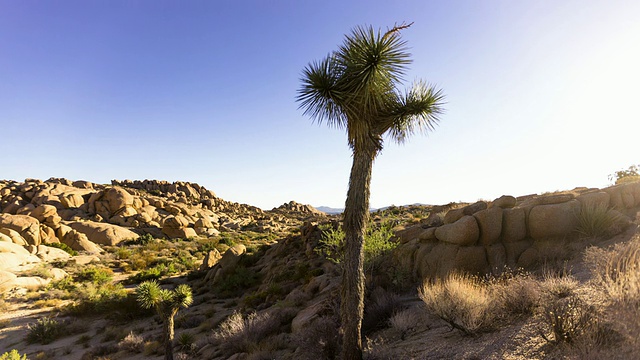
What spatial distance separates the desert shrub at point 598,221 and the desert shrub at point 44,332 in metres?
22.2

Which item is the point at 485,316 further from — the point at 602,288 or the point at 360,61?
the point at 360,61

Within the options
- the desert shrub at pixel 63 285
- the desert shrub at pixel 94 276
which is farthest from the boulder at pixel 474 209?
the desert shrub at pixel 94 276

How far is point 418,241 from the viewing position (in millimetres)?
12609

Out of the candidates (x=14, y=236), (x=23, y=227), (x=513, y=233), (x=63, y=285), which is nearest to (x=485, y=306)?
(x=513, y=233)

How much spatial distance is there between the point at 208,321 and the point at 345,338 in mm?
10388

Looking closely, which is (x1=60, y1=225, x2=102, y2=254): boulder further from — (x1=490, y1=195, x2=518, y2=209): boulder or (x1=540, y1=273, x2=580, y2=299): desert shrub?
(x1=540, y1=273, x2=580, y2=299): desert shrub

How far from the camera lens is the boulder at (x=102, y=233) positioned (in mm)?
32531

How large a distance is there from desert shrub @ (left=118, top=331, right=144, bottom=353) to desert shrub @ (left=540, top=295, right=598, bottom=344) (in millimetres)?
13609

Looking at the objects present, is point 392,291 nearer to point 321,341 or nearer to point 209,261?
point 321,341

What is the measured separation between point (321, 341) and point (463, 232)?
6883 mm

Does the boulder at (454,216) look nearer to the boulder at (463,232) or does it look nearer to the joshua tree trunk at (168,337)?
the boulder at (463,232)

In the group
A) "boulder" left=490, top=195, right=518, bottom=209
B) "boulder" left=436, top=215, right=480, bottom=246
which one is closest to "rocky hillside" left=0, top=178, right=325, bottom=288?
"boulder" left=436, top=215, right=480, bottom=246

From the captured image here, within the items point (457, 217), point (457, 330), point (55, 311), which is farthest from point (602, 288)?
point (55, 311)

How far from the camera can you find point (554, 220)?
1007 cm
